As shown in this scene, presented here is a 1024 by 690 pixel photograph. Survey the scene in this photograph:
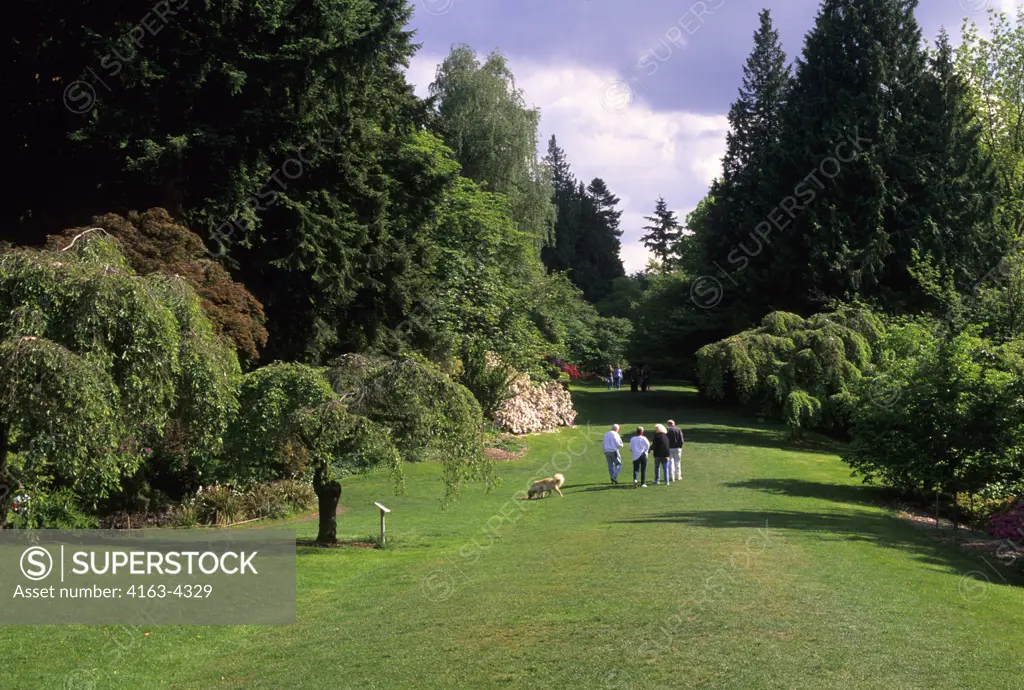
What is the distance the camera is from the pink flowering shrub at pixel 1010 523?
59.6 ft

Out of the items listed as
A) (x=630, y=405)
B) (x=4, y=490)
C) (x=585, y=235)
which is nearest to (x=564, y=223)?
(x=585, y=235)

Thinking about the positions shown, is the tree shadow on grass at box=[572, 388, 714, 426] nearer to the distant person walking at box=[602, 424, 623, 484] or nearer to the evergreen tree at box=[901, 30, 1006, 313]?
the evergreen tree at box=[901, 30, 1006, 313]

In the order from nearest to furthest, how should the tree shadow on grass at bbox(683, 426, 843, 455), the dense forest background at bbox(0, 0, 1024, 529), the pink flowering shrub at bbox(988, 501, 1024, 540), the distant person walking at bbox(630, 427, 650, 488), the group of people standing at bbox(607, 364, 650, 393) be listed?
the dense forest background at bbox(0, 0, 1024, 529) → the pink flowering shrub at bbox(988, 501, 1024, 540) → the distant person walking at bbox(630, 427, 650, 488) → the tree shadow on grass at bbox(683, 426, 843, 455) → the group of people standing at bbox(607, 364, 650, 393)

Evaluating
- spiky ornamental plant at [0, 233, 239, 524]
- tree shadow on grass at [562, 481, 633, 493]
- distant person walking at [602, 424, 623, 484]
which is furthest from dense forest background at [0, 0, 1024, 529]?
distant person walking at [602, 424, 623, 484]

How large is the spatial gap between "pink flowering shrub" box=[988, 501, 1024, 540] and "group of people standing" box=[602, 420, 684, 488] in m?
8.32

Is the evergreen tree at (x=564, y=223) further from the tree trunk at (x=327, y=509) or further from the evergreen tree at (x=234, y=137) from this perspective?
the tree trunk at (x=327, y=509)

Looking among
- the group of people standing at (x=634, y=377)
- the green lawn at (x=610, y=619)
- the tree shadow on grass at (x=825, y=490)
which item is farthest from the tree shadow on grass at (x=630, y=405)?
the green lawn at (x=610, y=619)

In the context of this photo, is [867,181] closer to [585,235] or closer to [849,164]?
[849,164]

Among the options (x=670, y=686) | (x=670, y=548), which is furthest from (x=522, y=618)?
(x=670, y=548)

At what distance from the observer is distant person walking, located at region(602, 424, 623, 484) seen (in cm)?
2541

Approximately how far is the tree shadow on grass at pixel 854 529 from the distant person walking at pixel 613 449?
5.33 metres

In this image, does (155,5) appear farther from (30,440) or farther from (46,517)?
(30,440)

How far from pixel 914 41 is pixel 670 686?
4818 centimetres

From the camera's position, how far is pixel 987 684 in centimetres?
912
